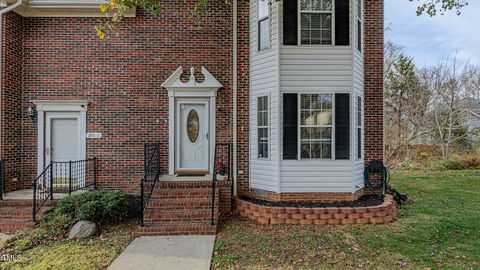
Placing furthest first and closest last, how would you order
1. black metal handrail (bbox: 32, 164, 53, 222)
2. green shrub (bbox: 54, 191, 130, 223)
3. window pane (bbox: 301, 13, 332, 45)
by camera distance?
window pane (bbox: 301, 13, 332, 45) < black metal handrail (bbox: 32, 164, 53, 222) < green shrub (bbox: 54, 191, 130, 223)

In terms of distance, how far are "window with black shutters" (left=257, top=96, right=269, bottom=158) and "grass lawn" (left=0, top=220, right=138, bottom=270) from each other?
357 centimetres

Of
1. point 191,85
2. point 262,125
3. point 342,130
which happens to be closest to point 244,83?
point 262,125

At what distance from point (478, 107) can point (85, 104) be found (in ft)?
78.3

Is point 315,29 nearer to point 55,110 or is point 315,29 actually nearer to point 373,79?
point 373,79

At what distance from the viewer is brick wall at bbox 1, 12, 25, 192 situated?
7.34 metres

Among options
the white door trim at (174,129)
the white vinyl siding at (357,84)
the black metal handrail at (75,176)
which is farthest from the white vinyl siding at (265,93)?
the black metal handrail at (75,176)

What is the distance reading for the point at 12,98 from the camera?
7.53 m

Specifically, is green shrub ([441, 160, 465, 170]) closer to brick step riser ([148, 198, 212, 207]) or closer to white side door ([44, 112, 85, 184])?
brick step riser ([148, 198, 212, 207])

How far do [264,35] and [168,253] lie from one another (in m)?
5.48

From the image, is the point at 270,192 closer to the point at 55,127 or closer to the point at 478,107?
the point at 55,127

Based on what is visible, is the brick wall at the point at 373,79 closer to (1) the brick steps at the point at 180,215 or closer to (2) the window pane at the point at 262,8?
(2) the window pane at the point at 262,8

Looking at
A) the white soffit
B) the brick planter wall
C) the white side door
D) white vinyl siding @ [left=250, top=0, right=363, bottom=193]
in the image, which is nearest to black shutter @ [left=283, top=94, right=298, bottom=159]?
white vinyl siding @ [left=250, top=0, right=363, bottom=193]

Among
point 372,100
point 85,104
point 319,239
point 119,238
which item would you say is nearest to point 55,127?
point 85,104

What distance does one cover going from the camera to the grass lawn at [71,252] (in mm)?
4367
